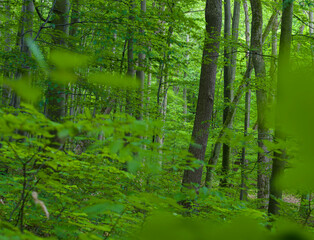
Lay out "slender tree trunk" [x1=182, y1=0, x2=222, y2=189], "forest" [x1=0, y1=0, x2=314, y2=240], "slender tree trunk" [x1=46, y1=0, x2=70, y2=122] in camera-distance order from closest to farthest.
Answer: "forest" [x1=0, y1=0, x2=314, y2=240]
"slender tree trunk" [x1=46, y1=0, x2=70, y2=122]
"slender tree trunk" [x1=182, y1=0, x2=222, y2=189]

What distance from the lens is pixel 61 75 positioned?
132cm

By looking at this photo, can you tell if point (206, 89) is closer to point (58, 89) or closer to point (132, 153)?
point (58, 89)

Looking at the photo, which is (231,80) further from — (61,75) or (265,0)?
(61,75)

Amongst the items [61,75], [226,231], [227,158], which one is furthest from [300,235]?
[227,158]

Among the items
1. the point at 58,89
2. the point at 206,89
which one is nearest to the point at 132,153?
the point at 58,89

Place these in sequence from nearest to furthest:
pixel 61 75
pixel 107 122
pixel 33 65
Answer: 1. pixel 61 75
2. pixel 107 122
3. pixel 33 65

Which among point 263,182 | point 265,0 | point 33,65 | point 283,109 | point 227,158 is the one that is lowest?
point 263,182

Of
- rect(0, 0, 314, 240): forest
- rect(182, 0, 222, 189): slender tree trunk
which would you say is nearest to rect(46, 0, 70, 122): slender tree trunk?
rect(0, 0, 314, 240): forest

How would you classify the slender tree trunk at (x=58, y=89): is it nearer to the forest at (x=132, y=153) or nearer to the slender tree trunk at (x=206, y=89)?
the forest at (x=132, y=153)

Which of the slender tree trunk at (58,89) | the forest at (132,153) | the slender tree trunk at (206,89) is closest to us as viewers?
the forest at (132,153)

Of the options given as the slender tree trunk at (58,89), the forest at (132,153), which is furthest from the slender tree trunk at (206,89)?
the slender tree trunk at (58,89)

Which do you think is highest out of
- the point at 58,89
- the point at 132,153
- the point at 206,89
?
the point at 206,89

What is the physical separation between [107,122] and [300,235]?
3.67ft

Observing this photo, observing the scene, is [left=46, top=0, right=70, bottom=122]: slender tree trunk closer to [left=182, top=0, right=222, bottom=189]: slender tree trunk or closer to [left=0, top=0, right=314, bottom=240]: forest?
[left=0, top=0, right=314, bottom=240]: forest
